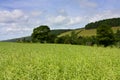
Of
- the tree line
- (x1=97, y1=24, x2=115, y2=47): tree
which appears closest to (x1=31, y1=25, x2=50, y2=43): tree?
the tree line

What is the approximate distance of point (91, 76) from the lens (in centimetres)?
784

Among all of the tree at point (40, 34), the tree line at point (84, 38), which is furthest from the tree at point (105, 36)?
the tree at point (40, 34)

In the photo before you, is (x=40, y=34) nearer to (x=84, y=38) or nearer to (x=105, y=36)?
(x=84, y=38)

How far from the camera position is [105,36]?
268ft

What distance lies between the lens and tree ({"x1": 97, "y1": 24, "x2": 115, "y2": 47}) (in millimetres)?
79500

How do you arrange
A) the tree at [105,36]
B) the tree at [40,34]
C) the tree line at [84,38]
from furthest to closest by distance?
the tree at [40,34] < the tree line at [84,38] < the tree at [105,36]

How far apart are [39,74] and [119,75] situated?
6.97 ft

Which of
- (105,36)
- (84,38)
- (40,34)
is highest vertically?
(40,34)

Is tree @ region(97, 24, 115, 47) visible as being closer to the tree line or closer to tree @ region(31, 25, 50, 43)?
the tree line

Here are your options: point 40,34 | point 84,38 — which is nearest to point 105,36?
point 84,38

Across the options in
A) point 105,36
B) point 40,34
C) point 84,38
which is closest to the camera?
point 105,36

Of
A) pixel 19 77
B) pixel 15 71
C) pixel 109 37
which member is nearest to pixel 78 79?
pixel 19 77

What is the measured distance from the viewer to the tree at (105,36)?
79.5 metres

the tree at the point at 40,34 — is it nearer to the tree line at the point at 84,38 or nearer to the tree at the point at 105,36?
the tree line at the point at 84,38
